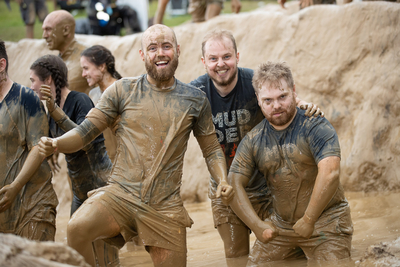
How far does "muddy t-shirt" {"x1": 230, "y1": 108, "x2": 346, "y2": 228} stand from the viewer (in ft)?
11.4

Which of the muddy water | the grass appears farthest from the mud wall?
the grass

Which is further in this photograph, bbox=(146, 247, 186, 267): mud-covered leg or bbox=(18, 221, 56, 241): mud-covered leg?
bbox=(18, 221, 56, 241): mud-covered leg

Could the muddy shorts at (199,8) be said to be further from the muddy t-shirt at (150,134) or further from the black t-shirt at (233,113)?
the muddy t-shirt at (150,134)

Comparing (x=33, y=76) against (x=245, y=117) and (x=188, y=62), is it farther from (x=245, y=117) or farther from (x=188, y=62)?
(x=188, y=62)

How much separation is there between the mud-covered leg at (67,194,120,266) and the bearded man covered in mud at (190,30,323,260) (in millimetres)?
1301

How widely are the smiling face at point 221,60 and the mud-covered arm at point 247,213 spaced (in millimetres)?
863

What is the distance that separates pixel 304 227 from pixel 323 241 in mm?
289

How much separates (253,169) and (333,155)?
26.1 inches

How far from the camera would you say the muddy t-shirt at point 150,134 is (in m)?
3.20

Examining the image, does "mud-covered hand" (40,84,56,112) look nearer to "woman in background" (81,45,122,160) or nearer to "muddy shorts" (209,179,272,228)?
"woman in background" (81,45,122,160)

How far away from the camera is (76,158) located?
14.0 ft

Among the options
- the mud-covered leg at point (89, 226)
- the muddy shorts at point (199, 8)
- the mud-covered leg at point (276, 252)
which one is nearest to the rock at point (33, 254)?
the mud-covered leg at point (89, 226)

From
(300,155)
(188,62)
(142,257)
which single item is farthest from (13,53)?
(300,155)

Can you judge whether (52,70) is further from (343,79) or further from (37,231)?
(343,79)
